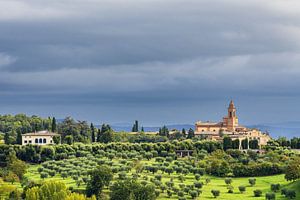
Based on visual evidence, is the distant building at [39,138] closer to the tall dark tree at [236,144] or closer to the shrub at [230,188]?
the tall dark tree at [236,144]

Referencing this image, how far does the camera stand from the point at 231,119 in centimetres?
18388

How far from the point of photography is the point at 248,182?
9919 cm

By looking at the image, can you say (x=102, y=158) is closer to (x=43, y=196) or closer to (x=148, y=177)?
(x=148, y=177)

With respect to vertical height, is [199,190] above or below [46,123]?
below

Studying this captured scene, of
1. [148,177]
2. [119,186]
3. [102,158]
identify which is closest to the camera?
[119,186]

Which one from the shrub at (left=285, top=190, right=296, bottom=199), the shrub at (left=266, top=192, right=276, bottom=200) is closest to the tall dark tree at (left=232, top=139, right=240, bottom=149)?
the shrub at (left=285, top=190, right=296, bottom=199)

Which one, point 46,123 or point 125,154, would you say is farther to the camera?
point 46,123

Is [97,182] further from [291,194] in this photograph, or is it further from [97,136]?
[97,136]

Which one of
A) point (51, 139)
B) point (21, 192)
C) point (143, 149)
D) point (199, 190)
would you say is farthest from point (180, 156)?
point (21, 192)

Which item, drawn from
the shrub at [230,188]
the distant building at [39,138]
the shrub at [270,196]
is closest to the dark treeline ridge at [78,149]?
the distant building at [39,138]

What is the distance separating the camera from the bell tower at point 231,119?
18173cm

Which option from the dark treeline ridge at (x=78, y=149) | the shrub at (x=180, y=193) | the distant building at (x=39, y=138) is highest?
the distant building at (x=39, y=138)

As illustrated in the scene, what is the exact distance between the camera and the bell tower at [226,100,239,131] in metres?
182

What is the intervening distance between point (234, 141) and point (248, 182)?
41.1m
